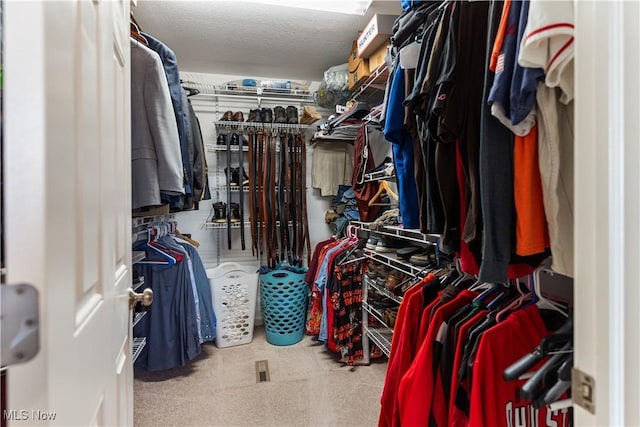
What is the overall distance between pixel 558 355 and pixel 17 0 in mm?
971

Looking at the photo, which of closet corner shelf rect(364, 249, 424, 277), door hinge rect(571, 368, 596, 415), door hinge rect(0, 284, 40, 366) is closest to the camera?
door hinge rect(0, 284, 40, 366)

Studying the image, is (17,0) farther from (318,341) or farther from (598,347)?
(318,341)

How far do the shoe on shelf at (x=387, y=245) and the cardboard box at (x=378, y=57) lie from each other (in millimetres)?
1132

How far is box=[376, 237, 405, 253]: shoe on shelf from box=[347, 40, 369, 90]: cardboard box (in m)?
1.15

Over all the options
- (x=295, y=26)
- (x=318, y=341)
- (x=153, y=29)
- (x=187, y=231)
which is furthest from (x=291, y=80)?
(x=318, y=341)

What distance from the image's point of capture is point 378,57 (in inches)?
75.9

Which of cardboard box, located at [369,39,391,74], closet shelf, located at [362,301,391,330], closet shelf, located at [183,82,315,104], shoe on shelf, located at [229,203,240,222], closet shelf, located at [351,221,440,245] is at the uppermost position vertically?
closet shelf, located at [183,82,315,104]

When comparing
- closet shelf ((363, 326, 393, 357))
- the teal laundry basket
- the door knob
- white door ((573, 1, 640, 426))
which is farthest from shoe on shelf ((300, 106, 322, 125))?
white door ((573, 1, 640, 426))

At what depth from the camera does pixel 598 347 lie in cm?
42

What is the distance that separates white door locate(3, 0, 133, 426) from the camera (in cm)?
32

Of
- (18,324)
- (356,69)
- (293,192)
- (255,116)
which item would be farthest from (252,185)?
(18,324)

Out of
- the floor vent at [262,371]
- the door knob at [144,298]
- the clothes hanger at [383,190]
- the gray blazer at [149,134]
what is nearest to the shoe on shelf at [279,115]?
the clothes hanger at [383,190]

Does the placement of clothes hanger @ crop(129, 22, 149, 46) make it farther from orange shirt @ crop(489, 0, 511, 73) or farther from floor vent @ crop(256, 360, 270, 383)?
floor vent @ crop(256, 360, 270, 383)

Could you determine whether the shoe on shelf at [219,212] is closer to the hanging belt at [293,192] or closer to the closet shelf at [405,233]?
the hanging belt at [293,192]
